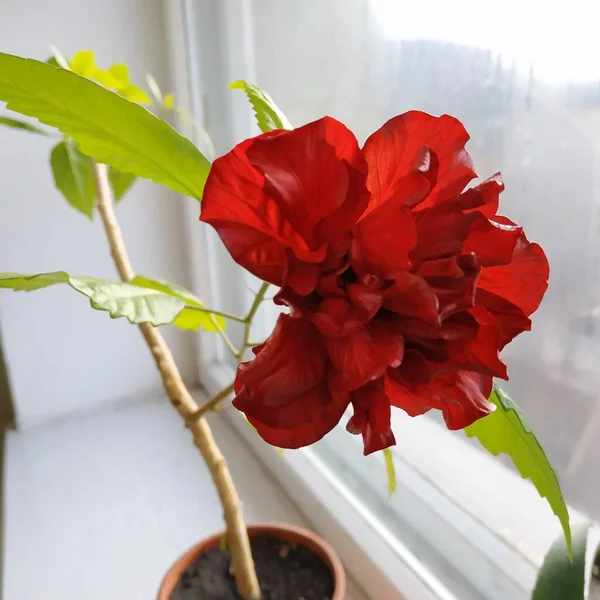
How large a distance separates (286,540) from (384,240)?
476mm

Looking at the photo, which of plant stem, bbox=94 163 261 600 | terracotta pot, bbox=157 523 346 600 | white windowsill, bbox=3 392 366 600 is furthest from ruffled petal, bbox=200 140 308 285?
white windowsill, bbox=3 392 366 600

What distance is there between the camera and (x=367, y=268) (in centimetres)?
28

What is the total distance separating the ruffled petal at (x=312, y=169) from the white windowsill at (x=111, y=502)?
1.87 ft

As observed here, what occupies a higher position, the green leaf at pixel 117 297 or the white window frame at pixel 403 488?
the green leaf at pixel 117 297

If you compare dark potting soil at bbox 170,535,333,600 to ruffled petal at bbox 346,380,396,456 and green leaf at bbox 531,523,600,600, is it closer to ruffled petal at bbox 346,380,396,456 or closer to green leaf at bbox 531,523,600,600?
green leaf at bbox 531,523,600,600

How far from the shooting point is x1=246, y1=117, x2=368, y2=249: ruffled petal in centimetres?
27

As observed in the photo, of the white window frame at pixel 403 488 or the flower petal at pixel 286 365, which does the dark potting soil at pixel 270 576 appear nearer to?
the white window frame at pixel 403 488

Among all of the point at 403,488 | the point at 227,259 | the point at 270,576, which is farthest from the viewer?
the point at 227,259

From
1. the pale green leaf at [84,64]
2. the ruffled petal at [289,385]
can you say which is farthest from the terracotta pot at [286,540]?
the pale green leaf at [84,64]

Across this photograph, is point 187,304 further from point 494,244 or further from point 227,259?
point 227,259

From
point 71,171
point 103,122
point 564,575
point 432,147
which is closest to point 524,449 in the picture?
point 564,575

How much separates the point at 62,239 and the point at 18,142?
0.51 feet

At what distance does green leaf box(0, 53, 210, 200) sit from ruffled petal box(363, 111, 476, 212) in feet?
0.46

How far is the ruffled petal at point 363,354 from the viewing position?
10.2 inches
